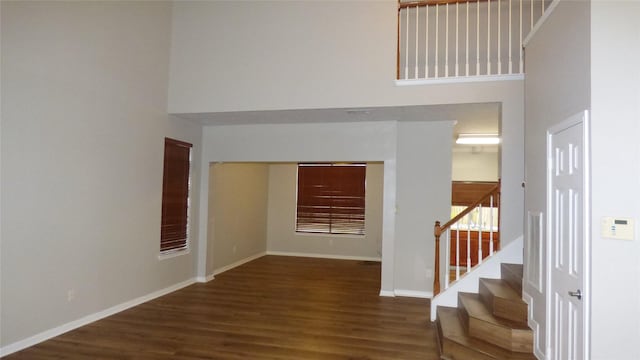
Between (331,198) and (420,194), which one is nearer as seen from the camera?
(420,194)

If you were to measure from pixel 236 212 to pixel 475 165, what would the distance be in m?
5.47

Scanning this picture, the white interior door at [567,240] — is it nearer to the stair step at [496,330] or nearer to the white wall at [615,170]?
the white wall at [615,170]

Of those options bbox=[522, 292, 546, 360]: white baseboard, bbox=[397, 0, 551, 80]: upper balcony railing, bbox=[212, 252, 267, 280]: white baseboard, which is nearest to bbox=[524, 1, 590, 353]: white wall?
bbox=[522, 292, 546, 360]: white baseboard

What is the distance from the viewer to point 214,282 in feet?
20.4

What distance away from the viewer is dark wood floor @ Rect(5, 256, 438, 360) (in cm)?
354

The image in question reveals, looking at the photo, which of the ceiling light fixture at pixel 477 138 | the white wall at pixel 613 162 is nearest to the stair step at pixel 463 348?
the white wall at pixel 613 162

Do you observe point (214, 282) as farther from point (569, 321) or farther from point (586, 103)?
point (586, 103)

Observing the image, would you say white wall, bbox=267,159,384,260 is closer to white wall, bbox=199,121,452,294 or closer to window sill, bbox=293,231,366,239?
window sill, bbox=293,231,366,239

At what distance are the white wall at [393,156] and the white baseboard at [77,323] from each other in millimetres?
2606

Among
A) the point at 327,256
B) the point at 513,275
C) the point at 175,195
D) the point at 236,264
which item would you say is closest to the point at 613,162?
the point at 513,275

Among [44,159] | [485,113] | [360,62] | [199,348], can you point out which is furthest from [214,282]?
[485,113]

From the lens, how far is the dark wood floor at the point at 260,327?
3537 millimetres

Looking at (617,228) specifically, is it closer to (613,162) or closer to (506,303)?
(613,162)

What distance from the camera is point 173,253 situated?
571 centimetres
